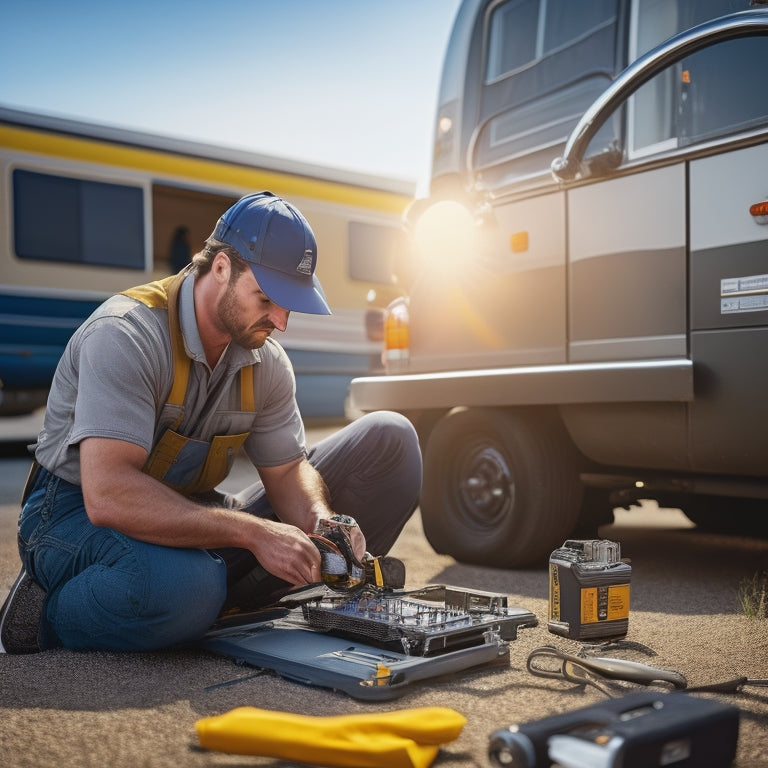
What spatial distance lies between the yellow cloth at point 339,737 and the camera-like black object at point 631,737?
13 centimetres

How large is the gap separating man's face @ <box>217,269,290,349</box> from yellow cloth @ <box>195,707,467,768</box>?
3.67 feet

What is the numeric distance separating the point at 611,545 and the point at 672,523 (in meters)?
2.91

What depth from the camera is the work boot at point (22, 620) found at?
2.46 metres

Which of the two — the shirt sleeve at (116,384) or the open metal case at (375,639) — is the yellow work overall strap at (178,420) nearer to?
the shirt sleeve at (116,384)

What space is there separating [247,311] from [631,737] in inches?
60.7

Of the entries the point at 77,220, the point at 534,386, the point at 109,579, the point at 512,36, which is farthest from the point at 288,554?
the point at 77,220

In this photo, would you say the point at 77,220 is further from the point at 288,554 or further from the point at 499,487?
the point at 288,554

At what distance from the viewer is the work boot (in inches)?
96.7

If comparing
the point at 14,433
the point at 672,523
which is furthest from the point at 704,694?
the point at 14,433

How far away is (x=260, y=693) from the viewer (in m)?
2.11

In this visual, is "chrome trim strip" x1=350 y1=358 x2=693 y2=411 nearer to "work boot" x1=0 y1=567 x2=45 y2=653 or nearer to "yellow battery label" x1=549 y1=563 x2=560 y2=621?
"yellow battery label" x1=549 y1=563 x2=560 y2=621

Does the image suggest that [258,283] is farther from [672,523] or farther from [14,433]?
[14,433]

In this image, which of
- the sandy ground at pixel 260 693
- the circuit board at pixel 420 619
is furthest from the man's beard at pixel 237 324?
the sandy ground at pixel 260 693

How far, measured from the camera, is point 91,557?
2.40m
